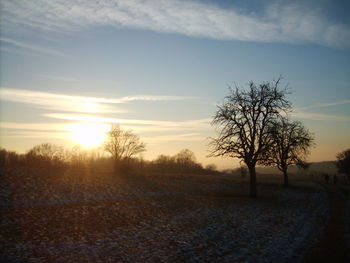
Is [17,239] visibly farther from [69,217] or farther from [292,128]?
[292,128]

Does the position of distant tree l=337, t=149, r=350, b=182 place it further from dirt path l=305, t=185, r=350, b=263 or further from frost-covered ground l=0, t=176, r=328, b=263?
dirt path l=305, t=185, r=350, b=263

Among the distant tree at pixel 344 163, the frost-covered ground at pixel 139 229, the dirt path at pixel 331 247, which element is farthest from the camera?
the distant tree at pixel 344 163

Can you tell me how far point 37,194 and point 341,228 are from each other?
23153 millimetres

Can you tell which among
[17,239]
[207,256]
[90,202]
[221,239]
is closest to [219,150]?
[90,202]

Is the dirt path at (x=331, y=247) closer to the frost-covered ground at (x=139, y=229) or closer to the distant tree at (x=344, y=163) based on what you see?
the frost-covered ground at (x=139, y=229)

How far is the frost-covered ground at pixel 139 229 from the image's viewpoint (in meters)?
11.3

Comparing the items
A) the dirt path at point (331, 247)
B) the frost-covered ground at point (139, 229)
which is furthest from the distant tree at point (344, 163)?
the dirt path at point (331, 247)

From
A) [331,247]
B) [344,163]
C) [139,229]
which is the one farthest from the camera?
[344,163]

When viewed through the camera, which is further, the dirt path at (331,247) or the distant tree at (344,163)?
the distant tree at (344,163)

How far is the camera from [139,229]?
15.8 meters

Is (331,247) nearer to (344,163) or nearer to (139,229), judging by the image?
(139,229)

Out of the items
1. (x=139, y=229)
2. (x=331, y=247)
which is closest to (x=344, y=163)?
(x=331, y=247)

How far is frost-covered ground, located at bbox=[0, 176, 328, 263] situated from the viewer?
11.3 m

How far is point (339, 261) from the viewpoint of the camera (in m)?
10.8
